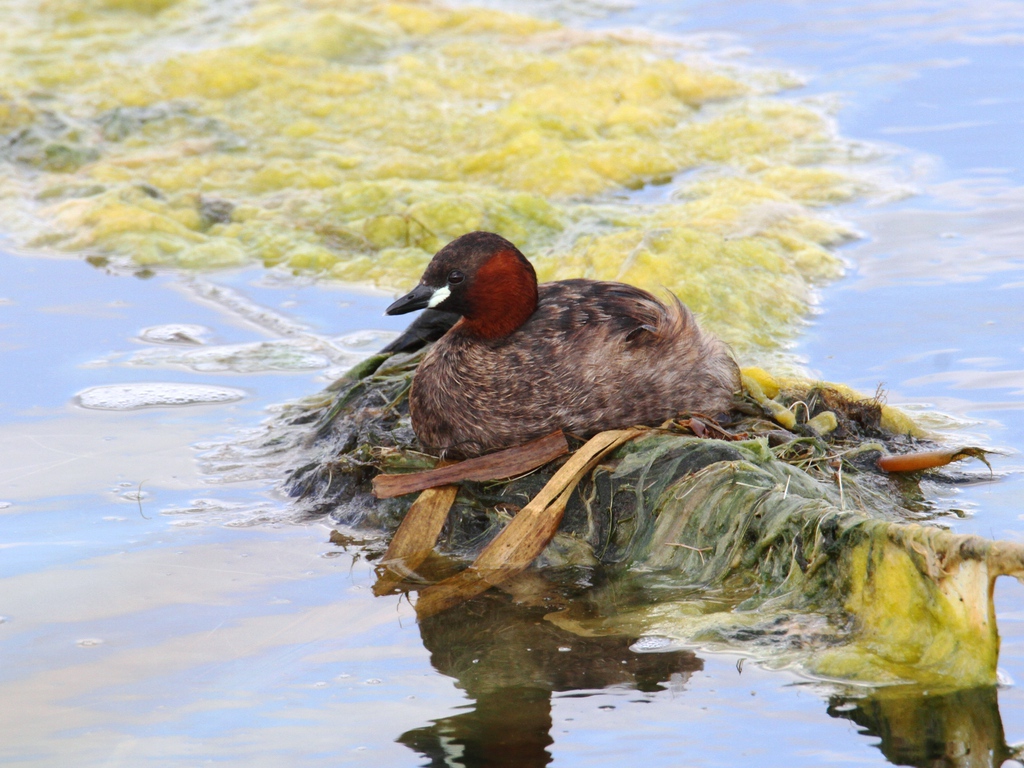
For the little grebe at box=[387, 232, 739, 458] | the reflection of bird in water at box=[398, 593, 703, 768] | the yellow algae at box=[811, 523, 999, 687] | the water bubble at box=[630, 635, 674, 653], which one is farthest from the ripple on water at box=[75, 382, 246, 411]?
the yellow algae at box=[811, 523, 999, 687]

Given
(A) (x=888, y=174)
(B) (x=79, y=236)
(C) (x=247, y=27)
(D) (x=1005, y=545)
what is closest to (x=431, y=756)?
(D) (x=1005, y=545)

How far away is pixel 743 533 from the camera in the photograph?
4.01 metres

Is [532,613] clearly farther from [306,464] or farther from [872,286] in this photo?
[872,286]

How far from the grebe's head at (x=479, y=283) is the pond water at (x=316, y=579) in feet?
3.08

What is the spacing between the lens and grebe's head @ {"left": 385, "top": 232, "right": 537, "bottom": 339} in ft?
14.7

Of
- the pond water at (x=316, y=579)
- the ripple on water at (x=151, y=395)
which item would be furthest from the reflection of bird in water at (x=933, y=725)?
the ripple on water at (x=151, y=395)

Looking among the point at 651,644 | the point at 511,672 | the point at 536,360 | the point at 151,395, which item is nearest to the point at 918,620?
the point at 651,644

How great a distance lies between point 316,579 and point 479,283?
1223 mm

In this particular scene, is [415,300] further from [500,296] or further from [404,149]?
[404,149]

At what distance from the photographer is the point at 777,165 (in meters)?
8.52

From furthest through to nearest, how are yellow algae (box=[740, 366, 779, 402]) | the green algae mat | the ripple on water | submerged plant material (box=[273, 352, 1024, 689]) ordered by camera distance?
the ripple on water → yellow algae (box=[740, 366, 779, 402]) → the green algae mat → submerged plant material (box=[273, 352, 1024, 689])

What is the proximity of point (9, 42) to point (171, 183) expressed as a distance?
13.1 ft

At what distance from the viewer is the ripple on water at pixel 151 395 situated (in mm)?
5516

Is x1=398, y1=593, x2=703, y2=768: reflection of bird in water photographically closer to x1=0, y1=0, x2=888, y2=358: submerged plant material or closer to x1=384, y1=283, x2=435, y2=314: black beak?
x1=384, y1=283, x2=435, y2=314: black beak
